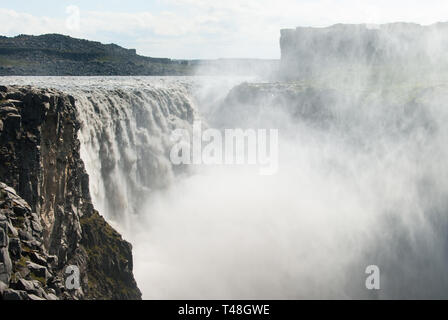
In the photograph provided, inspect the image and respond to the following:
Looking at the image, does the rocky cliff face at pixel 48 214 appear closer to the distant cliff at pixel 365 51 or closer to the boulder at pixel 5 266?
the boulder at pixel 5 266

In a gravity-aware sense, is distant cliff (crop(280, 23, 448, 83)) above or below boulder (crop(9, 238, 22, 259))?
above

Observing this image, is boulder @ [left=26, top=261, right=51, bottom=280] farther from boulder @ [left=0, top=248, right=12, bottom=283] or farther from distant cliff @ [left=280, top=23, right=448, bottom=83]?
distant cliff @ [left=280, top=23, right=448, bottom=83]

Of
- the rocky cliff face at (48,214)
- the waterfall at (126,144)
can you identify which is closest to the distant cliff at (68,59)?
the waterfall at (126,144)

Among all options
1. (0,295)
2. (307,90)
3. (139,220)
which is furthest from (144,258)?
(307,90)

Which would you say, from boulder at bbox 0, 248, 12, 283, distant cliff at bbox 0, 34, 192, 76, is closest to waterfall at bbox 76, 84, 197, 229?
boulder at bbox 0, 248, 12, 283

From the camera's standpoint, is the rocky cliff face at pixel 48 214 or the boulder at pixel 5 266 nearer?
the boulder at pixel 5 266

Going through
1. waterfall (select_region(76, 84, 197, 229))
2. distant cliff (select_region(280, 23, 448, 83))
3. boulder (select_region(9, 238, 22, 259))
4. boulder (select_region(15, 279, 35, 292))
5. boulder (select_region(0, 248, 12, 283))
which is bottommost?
boulder (select_region(15, 279, 35, 292))

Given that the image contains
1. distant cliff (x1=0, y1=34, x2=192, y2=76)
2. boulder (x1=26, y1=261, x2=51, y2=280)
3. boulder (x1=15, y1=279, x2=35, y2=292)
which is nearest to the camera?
boulder (x1=15, y1=279, x2=35, y2=292)
